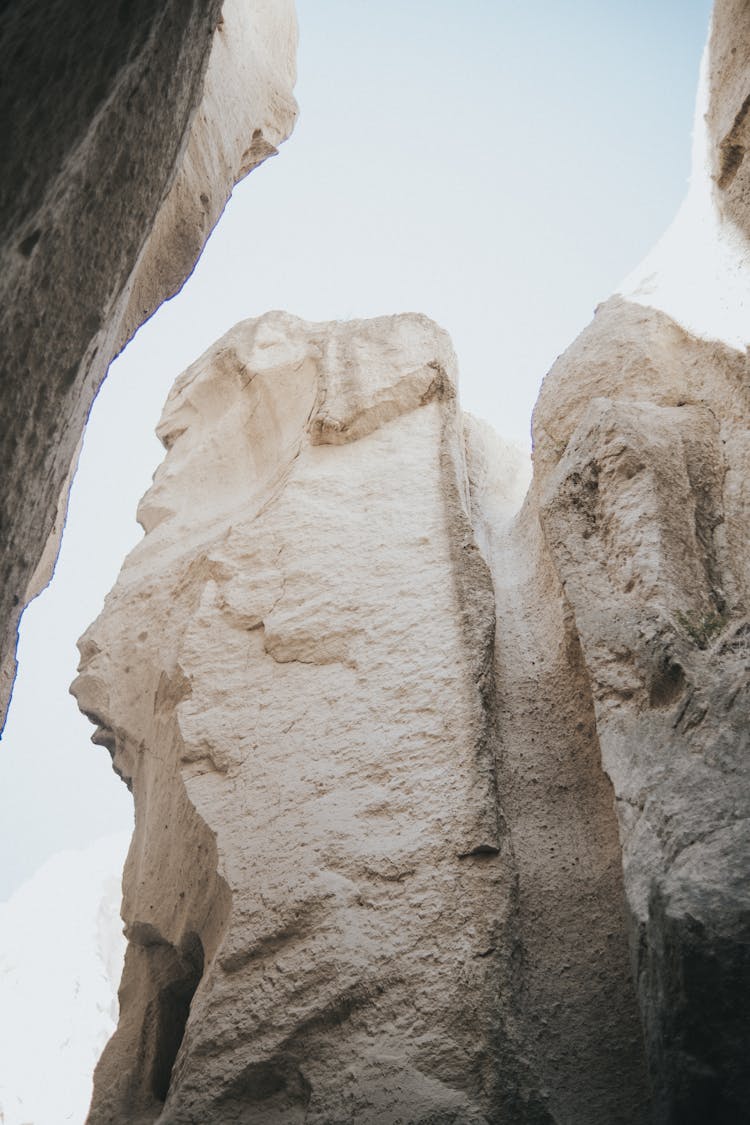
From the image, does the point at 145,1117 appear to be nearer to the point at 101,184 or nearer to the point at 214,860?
the point at 214,860

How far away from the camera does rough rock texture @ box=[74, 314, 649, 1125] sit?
304cm

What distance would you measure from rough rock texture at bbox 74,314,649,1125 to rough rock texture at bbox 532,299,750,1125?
16.2 inches

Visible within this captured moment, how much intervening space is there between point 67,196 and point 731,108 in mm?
4224

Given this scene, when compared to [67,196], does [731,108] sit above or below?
above

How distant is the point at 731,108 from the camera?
16.9ft

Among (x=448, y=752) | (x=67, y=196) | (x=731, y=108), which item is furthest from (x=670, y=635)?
(x=731, y=108)

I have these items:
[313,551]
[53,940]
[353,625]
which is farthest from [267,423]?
[53,940]

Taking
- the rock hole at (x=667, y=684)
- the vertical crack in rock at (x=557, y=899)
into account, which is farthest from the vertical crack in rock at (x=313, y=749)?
the rock hole at (x=667, y=684)

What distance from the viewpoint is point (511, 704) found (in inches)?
169

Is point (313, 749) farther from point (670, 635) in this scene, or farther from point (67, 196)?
point (67, 196)

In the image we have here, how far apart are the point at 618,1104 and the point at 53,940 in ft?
61.3

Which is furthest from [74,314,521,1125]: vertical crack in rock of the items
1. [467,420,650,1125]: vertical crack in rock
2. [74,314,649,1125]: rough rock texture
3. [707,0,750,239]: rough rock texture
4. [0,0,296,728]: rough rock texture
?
[707,0,750,239]: rough rock texture

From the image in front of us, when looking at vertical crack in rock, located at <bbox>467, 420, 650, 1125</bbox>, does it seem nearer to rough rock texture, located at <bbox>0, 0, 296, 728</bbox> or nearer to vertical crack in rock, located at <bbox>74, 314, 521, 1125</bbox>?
vertical crack in rock, located at <bbox>74, 314, 521, 1125</bbox>

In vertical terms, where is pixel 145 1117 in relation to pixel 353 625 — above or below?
below
